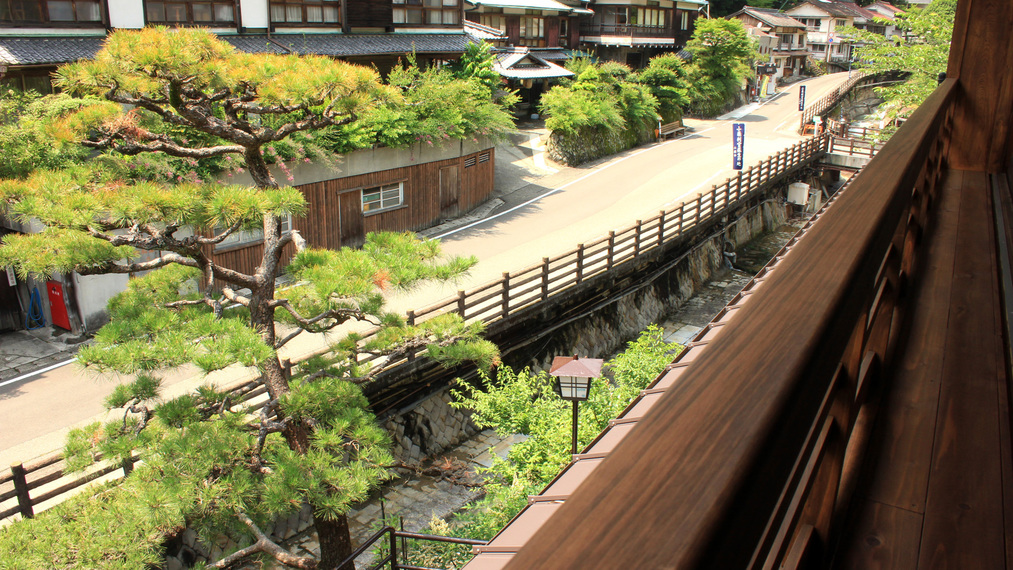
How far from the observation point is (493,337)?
493 inches

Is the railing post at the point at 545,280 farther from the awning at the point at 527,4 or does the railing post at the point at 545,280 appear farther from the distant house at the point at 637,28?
the distant house at the point at 637,28

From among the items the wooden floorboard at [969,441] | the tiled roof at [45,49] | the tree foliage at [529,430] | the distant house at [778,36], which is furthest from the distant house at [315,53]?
the distant house at [778,36]

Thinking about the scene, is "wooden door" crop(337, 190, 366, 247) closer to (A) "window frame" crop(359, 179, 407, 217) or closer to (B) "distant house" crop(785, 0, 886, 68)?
(A) "window frame" crop(359, 179, 407, 217)

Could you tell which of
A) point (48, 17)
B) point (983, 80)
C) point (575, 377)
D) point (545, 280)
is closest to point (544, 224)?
point (545, 280)

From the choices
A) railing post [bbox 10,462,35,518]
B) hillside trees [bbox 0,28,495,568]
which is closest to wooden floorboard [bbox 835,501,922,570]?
hillside trees [bbox 0,28,495,568]

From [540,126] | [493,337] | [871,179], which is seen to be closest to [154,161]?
[493,337]

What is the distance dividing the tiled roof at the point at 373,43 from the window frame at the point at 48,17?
3.87 m

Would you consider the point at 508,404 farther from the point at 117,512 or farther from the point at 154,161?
the point at 154,161

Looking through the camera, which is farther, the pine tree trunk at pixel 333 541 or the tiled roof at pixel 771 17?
the tiled roof at pixel 771 17

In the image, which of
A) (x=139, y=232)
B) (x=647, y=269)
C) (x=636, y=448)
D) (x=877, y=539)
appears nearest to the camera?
(x=636, y=448)

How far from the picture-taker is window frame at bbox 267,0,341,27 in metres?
17.6

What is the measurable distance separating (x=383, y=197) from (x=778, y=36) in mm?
47202

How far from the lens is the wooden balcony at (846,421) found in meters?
0.59

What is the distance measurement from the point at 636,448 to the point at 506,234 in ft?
57.5
